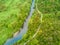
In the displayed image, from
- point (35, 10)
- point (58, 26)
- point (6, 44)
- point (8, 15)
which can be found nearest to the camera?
point (6, 44)

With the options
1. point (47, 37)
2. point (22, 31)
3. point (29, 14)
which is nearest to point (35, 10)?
point (29, 14)

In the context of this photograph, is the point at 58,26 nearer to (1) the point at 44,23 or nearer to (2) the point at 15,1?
(1) the point at 44,23

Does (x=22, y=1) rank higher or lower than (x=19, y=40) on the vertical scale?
higher

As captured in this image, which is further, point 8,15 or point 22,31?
point 8,15

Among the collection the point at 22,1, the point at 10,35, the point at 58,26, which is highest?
the point at 22,1

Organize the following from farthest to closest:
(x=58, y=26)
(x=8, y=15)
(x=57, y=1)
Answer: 1. (x=57, y=1)
2. (x=8, y=15)
3. (x=58, y=26)

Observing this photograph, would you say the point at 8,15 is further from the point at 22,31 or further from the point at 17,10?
the point at 22,31
